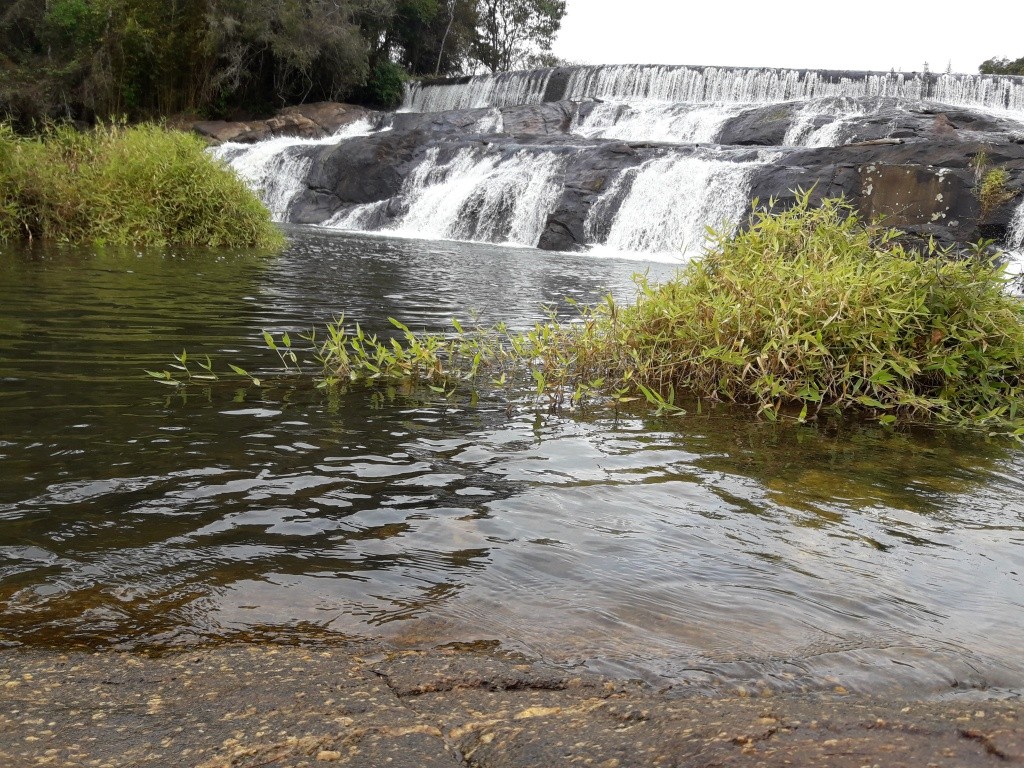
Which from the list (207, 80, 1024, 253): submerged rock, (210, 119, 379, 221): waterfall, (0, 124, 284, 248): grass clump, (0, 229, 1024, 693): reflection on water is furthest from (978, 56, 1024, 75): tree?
(0, 229, 1024, 693): reflection on water

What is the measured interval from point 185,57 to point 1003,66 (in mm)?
32657

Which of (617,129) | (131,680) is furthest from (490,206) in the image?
(131,680)

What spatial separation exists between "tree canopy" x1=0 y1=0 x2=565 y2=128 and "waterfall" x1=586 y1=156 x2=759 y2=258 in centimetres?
1722

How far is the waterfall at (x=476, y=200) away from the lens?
802 inches

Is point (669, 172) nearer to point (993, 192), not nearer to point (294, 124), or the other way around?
point (993, 192)

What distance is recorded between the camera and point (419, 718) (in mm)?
1782

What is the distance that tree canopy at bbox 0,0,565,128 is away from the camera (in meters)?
Answer: 29.8

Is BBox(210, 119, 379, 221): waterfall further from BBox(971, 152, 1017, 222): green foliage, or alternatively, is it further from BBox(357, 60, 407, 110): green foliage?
BBox(971, 152, 1017, 222): green foliage

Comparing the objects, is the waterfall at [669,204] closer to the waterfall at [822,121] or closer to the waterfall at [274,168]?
the waterfall at [822,121]

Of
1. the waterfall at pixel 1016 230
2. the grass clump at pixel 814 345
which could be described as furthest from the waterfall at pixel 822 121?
the grass clump at pixel 814 345

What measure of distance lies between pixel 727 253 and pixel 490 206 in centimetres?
1525

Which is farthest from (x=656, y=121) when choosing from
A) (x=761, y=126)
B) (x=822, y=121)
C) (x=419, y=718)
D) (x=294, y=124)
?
(x=419, y=718)

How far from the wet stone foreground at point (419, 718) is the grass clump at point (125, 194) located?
12.5 m

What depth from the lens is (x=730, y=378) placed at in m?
5.45
